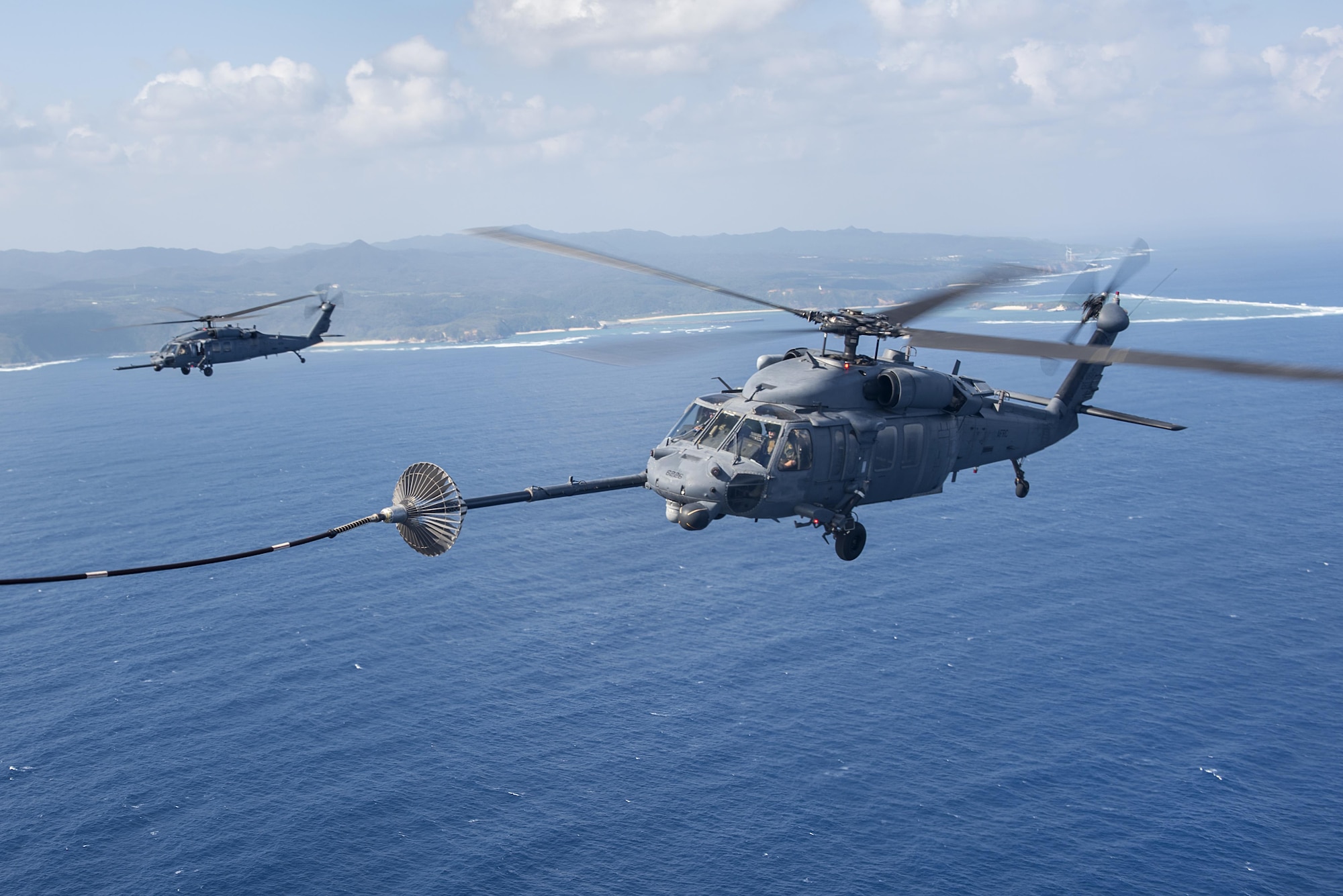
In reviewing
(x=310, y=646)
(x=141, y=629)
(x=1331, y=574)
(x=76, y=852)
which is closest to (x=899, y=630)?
(x=1331, y=574)

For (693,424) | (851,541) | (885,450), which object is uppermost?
(693,424)

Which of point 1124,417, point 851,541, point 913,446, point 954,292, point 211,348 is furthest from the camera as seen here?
point 211,348

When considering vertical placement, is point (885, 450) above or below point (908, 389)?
below

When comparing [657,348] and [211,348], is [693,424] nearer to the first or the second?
[657,348]

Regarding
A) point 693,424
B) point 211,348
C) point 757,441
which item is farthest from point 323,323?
point 757,441

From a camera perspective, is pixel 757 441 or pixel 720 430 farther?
pixel 720 430

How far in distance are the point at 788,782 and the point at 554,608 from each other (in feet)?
130

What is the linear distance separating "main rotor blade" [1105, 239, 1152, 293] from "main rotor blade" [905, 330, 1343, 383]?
13.7 metres

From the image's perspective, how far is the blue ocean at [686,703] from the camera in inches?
3007

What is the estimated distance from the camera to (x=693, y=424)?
3039 centimetres

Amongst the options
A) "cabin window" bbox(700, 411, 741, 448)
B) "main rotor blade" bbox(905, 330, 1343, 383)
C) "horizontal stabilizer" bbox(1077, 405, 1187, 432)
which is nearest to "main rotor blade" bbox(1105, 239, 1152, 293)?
"horizontal stabilizer" bbox(1077, 405, 1187, 432)

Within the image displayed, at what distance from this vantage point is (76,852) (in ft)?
253

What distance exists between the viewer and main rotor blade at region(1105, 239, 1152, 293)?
37812mm

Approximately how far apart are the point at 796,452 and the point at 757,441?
1.19 m
